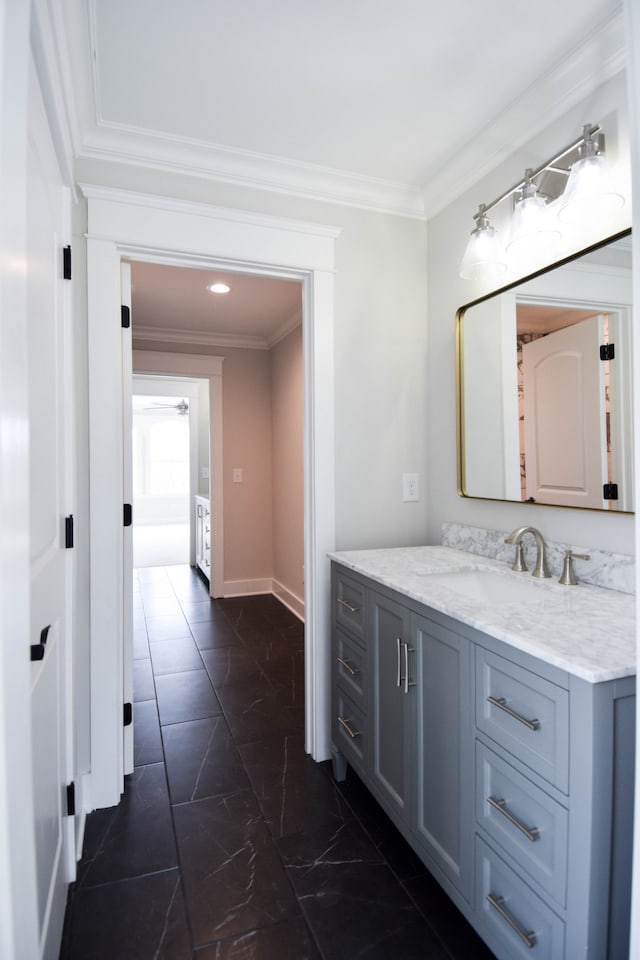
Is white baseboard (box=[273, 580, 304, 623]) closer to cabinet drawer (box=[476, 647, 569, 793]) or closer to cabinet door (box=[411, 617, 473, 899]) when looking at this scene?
cabinet door (box=[411, 617, 473, 899])

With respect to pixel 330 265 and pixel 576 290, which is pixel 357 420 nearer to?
pixel 330 265

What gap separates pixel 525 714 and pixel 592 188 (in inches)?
56.0

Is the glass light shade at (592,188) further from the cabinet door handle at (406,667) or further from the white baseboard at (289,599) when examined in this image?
the white baseboard at (289,599)

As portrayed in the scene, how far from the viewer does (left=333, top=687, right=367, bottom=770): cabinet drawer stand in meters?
1.93

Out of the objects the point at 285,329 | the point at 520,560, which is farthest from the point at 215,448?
the point at 520,560

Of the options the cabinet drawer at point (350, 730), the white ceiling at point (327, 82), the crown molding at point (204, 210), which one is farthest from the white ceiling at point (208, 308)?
the cabinet drawer at point (350, 730)

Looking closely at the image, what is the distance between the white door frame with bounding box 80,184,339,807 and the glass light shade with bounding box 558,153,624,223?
3.35 ft

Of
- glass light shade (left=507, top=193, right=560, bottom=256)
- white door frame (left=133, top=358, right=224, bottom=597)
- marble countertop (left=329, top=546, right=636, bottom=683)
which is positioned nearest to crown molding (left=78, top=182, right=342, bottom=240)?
glass light shade (left=507, top=193, right=560, bottom=256)

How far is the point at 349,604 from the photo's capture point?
2.05m

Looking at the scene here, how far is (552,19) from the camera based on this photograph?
1504 millimetres

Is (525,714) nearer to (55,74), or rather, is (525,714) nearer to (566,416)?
(566,416)

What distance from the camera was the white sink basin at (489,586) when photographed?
61.6 inches

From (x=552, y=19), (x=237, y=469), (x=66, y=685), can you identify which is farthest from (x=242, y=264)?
(x=237, y=469)

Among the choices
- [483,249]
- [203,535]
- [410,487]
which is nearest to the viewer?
[483,249]
